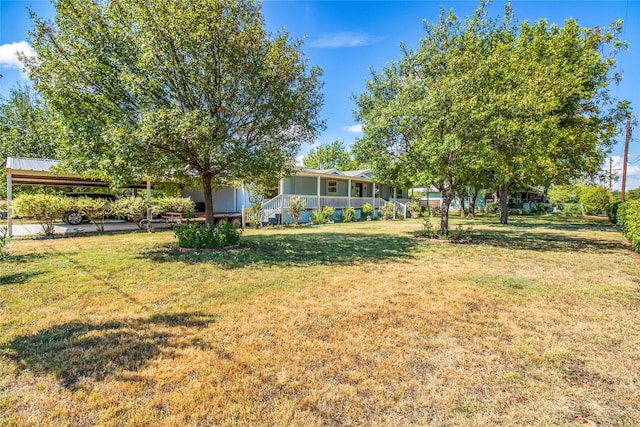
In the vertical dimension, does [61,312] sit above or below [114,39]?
below

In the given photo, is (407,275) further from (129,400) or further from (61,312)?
(61,312)

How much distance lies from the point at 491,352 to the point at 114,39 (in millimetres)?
9614

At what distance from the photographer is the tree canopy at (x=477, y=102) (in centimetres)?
968

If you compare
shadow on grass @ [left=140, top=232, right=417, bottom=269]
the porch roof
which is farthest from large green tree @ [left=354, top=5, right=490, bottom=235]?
the porch roof

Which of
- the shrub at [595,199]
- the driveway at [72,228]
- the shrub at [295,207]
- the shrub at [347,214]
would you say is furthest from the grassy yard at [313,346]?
the shrub at [595,199]

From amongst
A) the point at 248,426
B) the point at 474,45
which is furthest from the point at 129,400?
the point at 474,45

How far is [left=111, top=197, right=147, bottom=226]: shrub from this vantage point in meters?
12.5

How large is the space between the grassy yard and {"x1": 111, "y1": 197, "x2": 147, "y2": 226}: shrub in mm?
6344

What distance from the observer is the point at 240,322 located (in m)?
3.82

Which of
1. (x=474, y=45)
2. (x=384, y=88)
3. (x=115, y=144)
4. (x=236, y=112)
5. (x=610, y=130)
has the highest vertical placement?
(x=474, y=45)

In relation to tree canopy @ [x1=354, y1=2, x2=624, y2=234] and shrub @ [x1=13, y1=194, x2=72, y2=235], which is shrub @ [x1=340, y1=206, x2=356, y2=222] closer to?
tree canopy @ [x1=354, y1=2, x2=624, y2=234]

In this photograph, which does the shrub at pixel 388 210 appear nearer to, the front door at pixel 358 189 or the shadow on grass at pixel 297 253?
the front door at pixel 358 189

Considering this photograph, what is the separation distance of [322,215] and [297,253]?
10.6 meters

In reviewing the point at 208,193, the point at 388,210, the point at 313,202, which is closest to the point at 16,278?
the point at 208,193
